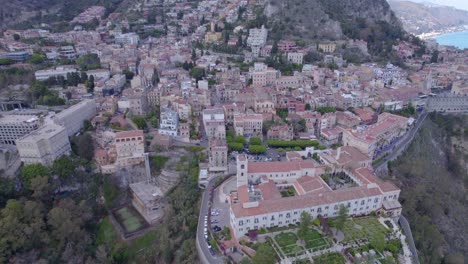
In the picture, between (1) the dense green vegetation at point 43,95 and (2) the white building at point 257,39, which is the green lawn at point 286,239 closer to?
(1) the dense green vegetation at point 43,95

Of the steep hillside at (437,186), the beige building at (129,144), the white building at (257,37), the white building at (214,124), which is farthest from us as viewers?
the white building at (257,37)

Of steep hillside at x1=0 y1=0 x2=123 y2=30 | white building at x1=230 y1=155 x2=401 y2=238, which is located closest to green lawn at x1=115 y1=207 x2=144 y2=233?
white building at x1=230 y1=155 x2=401 y2=238

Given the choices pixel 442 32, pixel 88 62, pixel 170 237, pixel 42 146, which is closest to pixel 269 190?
pixel 170 237

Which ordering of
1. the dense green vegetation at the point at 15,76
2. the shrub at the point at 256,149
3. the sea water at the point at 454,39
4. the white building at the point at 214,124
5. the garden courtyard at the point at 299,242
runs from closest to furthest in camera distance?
1. the garden courtyard at the point at 299,242
2. the shrub at the point at 256,149
3. the white building at the point at 214,124
4. the dense green vegetation at the point at 15,76
5. the sea water at the point at 454,39

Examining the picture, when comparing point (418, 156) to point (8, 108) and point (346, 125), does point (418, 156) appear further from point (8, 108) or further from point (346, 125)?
point (8, 108)

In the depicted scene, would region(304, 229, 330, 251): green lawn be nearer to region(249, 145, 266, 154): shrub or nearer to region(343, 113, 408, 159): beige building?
region(249, 145, 266, 154): shrub

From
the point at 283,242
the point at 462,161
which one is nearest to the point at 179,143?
the point at 283,242

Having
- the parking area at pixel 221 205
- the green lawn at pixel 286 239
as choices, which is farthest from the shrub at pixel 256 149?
the green lawn at pixel 286 239
